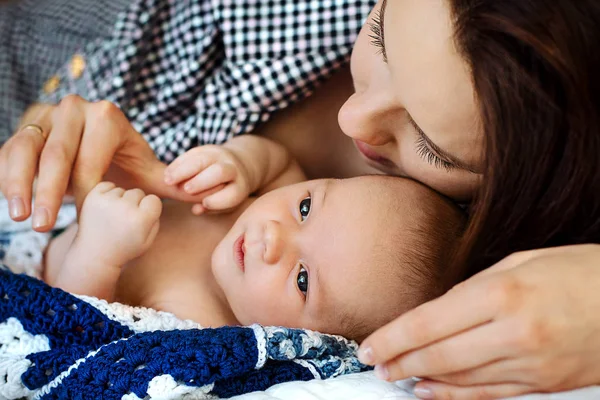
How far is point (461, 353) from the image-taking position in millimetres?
625

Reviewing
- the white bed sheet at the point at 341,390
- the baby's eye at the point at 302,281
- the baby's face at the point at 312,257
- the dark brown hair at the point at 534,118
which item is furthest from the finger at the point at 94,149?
the dark brown hair at the point at 534,118

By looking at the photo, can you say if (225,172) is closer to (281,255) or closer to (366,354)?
(281,255)

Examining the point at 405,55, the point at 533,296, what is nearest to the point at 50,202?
the point at 405,55

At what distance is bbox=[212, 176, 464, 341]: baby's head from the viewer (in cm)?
91

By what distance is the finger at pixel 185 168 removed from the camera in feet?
3.37

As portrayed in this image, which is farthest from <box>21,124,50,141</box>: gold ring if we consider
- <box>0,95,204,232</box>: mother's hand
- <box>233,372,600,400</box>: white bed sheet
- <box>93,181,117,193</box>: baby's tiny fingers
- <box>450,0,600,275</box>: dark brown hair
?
<box>450,0,600,275</box>: dark brown hair

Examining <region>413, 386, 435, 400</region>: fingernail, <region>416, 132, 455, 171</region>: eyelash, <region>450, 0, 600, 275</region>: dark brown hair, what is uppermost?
<region>450, 0, 600, 275</region>: dark brown hair

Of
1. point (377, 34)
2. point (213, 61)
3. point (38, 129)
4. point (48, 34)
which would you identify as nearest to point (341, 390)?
point (377, 34)

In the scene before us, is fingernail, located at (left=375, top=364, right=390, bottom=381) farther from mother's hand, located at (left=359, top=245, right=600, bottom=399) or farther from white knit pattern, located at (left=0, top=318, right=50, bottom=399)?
white knit pattern, located at (left=0, top=318, right=50, bottom=399)

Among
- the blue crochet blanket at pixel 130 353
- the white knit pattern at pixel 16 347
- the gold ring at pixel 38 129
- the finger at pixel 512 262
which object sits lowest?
the white knit pattern at pixel 16 347

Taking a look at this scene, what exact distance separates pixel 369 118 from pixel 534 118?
10.1 inches

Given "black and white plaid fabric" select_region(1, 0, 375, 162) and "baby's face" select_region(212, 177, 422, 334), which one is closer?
"baby's face" select_region(212, 177, 422, 334)

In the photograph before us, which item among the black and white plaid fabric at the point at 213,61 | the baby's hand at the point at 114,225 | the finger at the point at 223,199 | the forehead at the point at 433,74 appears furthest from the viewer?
the black and white plaid fabric at the point at 213,61

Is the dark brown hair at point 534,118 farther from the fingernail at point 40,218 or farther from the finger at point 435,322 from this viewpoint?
the fingernail at point 40,218
